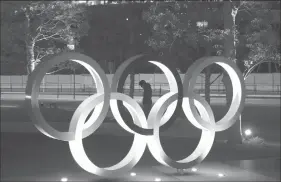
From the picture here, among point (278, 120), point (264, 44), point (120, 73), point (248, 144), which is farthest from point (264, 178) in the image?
point (278, 120)

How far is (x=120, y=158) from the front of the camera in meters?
13.3

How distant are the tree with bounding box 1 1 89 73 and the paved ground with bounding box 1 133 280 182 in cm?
792

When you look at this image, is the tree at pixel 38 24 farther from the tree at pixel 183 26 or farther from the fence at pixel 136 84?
the fence at pixel 136 84

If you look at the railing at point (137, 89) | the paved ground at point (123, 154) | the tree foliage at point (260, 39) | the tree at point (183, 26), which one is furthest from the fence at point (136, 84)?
the tree foliage at point (260, 39)

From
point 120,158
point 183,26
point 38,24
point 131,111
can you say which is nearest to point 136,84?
point 38,24

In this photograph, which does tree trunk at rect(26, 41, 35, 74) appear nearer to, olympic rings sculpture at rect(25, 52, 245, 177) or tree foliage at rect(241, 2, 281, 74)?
tree foliage at rect(241, 2, 281, 74)

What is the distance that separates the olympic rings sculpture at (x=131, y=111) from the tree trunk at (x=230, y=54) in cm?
467

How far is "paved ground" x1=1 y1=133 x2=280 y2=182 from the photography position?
421 inches

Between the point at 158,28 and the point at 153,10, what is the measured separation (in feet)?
3.04

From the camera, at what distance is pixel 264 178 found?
34.4 feet

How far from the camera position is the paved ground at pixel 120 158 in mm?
10705

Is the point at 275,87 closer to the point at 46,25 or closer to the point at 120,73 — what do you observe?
A: the point at 46,25

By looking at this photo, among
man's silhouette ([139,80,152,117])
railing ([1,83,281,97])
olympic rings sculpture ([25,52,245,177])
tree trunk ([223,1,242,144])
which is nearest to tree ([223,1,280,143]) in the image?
tree trunk ([223,1,242,144])

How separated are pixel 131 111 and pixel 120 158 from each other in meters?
3.76
